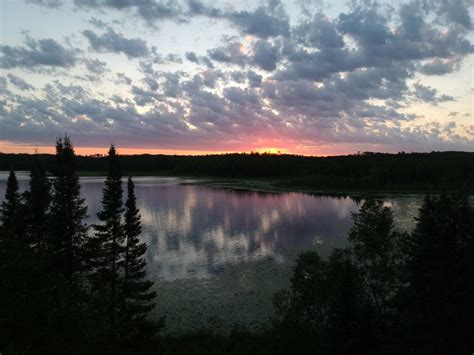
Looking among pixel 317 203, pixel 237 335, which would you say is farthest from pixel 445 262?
pixel 317 203

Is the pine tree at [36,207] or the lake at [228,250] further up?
the pine tree at [36,207]

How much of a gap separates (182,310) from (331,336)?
50.5 feet

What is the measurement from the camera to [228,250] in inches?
1893

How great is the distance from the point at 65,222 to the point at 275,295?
15346 millimetres

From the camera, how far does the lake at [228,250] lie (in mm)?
29797

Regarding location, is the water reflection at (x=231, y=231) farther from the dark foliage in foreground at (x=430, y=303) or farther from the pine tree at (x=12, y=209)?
the dark foliage in foreground at (x=430, y=303)

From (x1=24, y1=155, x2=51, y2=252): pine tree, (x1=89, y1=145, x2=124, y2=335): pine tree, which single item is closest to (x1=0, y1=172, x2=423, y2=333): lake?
(x1=89, y1=145, x2=124, y2=335): pine tree

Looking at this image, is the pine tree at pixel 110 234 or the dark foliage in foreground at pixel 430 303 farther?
the pine tree at pixel 110 234

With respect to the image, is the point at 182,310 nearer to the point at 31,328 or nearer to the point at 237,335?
the point at 237,335

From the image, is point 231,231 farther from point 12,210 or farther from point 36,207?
point 12,210

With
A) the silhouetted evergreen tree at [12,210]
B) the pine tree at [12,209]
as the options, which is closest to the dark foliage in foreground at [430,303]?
the silhouetted evergreen tree at [12,210]

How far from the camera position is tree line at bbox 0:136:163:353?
1466 centimetres

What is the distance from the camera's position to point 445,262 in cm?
1526

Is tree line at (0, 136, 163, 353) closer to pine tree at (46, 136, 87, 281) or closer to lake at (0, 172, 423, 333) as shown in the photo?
pine tree at (46, 136, 87, 281)
